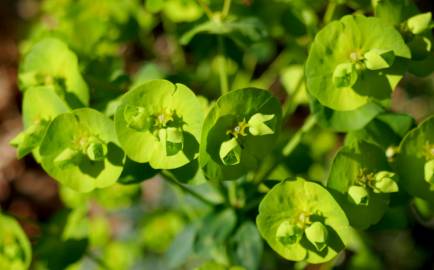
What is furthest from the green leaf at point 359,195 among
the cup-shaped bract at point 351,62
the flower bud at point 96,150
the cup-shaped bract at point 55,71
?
the cup-shaped bract at point 55,71

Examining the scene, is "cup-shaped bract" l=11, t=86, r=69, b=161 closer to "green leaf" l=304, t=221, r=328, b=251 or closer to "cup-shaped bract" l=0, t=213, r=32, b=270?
"cup-shaped bract" l=0, t=213, r=32, b=270

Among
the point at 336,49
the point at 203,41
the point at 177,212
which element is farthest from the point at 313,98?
the point at 177,212

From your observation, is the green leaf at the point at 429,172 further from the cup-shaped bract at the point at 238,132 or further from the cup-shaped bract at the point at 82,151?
the cup-shaped bract at the point at 82,151

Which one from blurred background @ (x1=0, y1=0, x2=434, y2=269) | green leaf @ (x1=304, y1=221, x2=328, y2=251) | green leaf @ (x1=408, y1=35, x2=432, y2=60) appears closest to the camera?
green leaf @ (x1=304, y1=221, x2=328, y2=251)

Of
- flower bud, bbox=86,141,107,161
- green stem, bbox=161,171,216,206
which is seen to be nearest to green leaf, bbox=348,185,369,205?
green stem, bbox=161,171,216,206

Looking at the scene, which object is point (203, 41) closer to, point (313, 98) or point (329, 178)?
point (313, 98)

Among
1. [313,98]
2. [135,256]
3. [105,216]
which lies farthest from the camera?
[105,216]
